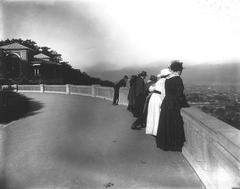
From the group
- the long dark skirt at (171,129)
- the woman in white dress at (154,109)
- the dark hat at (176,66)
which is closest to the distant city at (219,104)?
the woman in white dress at (154,109)

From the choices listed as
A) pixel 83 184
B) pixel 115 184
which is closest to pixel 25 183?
pixel 83 184

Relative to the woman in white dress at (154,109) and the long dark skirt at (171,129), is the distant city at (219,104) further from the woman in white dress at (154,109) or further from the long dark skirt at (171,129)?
the long dark skirt at (171,129)

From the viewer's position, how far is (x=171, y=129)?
6.86 metres

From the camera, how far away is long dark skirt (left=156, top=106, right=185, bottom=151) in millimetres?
6852

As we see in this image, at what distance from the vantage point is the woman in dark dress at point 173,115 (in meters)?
6.86

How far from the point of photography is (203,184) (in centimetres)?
511

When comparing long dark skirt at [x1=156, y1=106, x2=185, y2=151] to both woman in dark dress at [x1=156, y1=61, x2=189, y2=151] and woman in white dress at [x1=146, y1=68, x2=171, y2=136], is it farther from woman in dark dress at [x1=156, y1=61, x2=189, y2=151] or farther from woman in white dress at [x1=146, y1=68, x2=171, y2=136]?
woman in white dress at [x1=146, y1=68, x2=171, y2=136]

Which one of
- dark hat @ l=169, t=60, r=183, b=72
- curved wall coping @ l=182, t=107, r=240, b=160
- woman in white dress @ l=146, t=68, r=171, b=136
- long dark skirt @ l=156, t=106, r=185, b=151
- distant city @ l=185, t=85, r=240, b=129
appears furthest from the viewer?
distant city @ l=185, t=85, r=240, b=129

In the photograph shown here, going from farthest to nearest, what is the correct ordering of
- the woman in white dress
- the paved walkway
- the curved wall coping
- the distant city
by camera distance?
the distant city < the woman in white dress < the paved walkway < the curved wall coping

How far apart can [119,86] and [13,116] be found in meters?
5.92

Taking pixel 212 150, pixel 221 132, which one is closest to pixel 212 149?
pixel 212 150

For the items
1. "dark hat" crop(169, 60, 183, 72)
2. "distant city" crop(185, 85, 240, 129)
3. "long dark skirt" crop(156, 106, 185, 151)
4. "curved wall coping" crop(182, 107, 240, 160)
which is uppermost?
"dark hat" crop(169, 60, 183, 72)

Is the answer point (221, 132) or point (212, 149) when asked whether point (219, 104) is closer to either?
point (212, 149)

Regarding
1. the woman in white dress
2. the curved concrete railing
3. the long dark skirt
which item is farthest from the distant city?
the curved concrete railing
